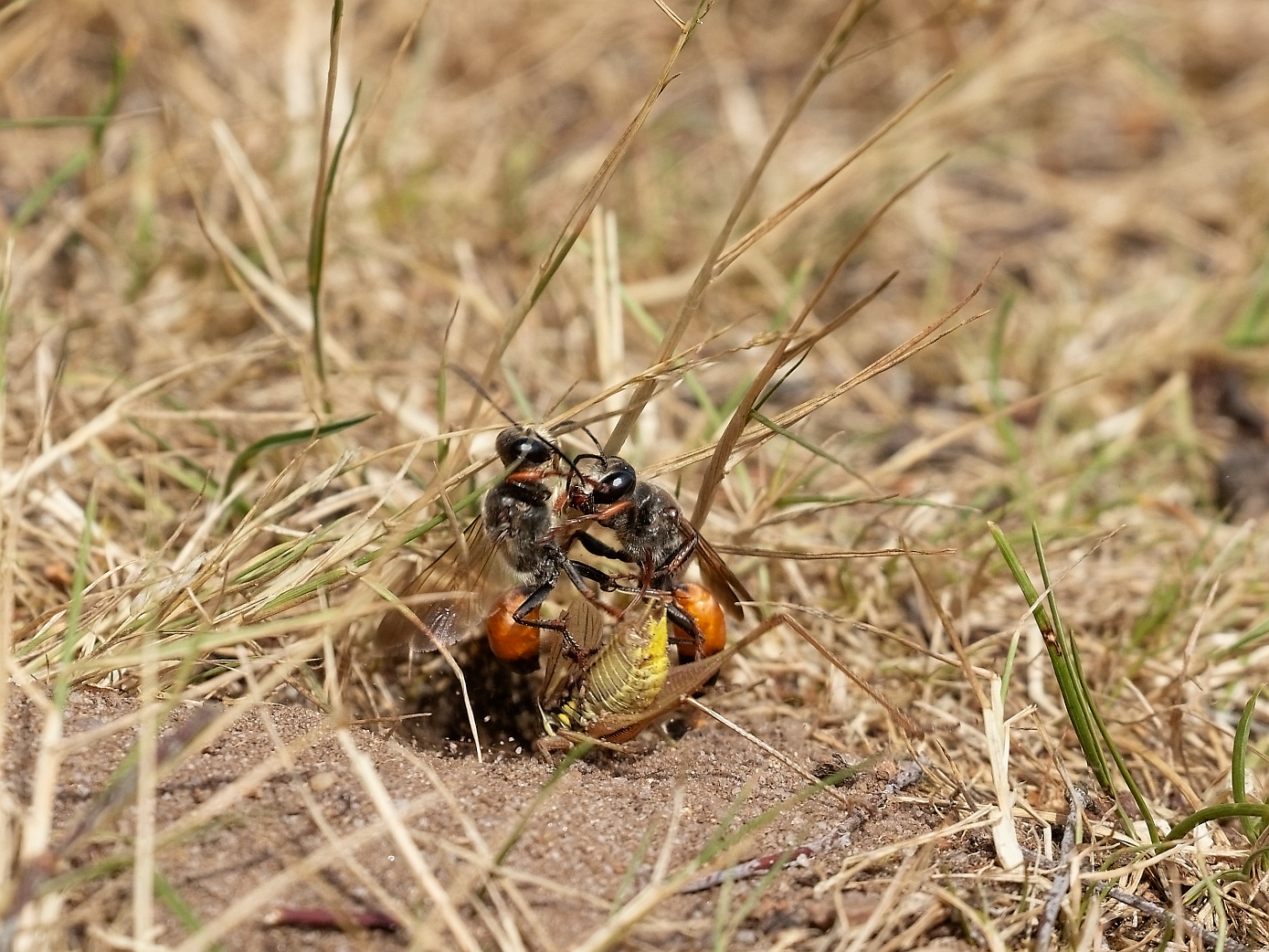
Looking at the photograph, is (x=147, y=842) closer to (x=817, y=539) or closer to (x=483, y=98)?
(x=817, y=539)

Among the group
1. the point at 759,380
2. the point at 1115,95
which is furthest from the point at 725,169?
the point at 759,380

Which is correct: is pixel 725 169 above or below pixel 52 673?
above

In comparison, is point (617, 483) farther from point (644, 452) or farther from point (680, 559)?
point (644, 452)

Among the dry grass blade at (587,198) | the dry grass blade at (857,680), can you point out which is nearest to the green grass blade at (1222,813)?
the dry grass blade at (857,680)

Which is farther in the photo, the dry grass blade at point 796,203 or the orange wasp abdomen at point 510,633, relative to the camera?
the orange wasp abdomen at point 510,633

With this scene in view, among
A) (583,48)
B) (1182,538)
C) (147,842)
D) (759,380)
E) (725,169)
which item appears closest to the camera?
(147,842)

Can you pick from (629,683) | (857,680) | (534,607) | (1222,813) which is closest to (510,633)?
(534,607)

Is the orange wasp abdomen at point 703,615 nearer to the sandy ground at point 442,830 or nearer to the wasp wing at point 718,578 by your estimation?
the wasp wing at point 718,578
